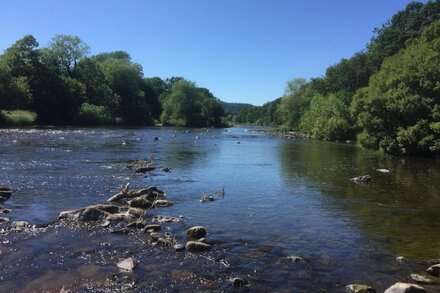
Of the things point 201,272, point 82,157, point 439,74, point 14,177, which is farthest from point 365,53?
point 201,272

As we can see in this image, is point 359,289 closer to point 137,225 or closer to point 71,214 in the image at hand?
point 137,225

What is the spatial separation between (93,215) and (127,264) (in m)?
5.23

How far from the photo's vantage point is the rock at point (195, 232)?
47.0ft

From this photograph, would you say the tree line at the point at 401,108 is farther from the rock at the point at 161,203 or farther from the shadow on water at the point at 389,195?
the rock at the point at 161,203

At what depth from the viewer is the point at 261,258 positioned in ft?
41.2

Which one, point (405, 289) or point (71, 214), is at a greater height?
point (405, 289)

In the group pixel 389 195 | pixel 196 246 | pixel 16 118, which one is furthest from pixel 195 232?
pixel 16 118

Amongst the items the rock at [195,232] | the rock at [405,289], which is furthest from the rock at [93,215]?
the rock at [405,289]

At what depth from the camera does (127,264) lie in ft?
37.5

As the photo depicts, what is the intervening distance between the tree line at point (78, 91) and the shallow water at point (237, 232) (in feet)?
232

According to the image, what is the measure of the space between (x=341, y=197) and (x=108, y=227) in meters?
12.6

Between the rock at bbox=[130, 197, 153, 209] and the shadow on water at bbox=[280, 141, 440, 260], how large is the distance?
8.80 m

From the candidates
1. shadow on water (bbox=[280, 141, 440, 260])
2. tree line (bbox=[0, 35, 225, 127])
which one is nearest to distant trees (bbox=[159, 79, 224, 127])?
tree line (bbox=[0, 35, 225, 127])

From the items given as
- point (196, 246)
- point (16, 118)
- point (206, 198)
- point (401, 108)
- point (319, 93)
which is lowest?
point (196, 246)
